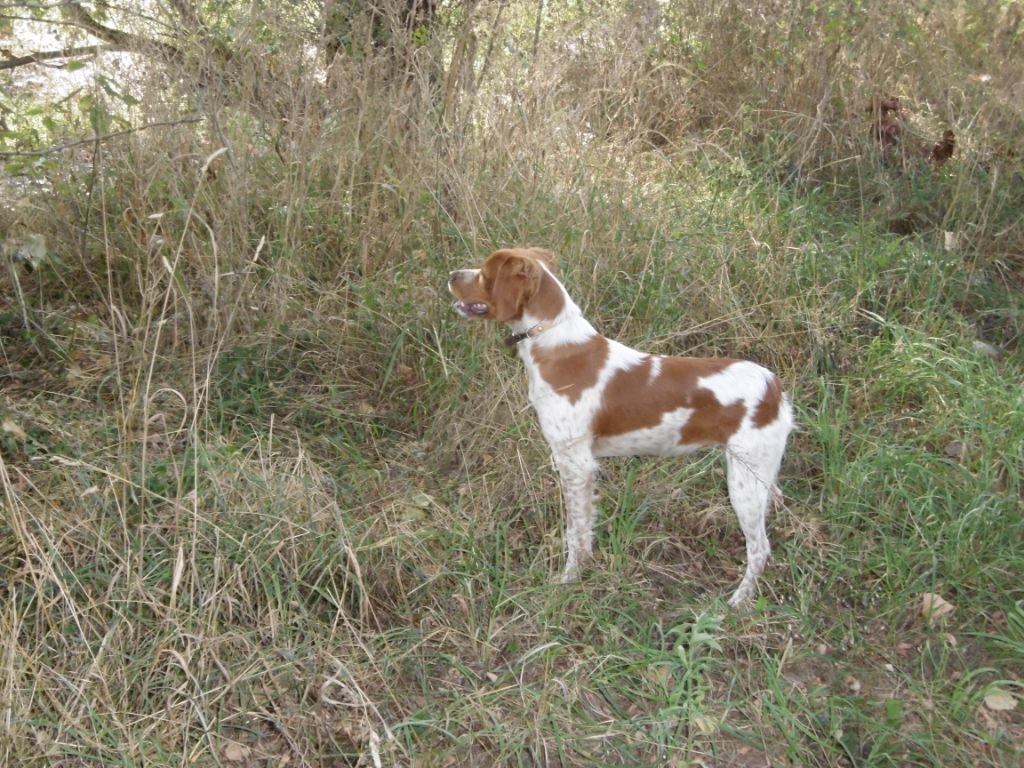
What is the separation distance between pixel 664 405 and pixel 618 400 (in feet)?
0.53

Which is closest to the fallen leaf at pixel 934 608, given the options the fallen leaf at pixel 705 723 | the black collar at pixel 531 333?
the fallen leaf at pixel 705 723

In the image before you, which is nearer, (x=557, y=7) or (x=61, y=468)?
(x=61, y=468)

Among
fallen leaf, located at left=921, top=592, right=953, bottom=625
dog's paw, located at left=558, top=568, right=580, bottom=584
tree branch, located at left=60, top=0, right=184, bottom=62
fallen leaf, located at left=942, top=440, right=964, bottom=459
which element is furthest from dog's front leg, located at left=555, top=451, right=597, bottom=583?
tree branch, located at left=60, top=0, right=184, bottom=62

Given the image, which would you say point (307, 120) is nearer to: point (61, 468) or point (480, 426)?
point (480, 426)

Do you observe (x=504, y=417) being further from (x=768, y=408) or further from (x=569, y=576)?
(x=768, y=408)

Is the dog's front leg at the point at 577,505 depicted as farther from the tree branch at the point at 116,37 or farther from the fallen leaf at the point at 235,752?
the tree branch at the point at 116,37

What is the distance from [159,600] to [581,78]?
3681mm

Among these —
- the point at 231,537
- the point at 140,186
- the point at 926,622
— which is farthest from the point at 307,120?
the point at 926,622

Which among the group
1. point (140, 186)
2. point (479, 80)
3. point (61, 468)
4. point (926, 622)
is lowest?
point (926, 622)

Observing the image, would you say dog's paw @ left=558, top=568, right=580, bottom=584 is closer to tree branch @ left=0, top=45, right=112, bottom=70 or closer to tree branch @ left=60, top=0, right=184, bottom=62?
tree branch @ left=60, top=0, right=184, bottom=62

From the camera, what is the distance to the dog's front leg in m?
3.64

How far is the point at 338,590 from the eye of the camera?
134 inches

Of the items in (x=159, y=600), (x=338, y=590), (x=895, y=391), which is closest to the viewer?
(x=159, y=600)

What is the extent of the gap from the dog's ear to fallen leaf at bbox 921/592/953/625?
1.70m
